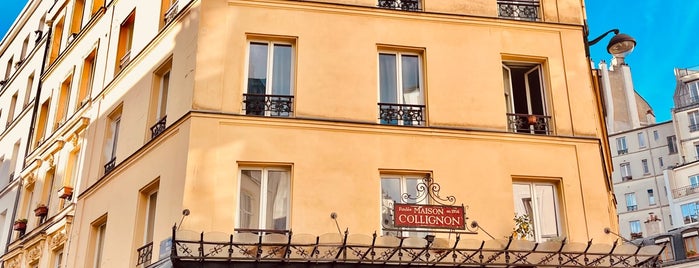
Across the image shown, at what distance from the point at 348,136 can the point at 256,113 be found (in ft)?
5.36

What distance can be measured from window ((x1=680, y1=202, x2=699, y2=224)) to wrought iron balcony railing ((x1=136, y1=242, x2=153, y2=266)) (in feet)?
191

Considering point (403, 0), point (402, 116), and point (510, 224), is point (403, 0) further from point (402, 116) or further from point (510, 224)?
point (510, 224)

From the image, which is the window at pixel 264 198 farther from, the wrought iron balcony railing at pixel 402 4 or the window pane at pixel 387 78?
the wrought iron balcony railing at pixel 402 4

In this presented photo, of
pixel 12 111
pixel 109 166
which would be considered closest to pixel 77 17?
pixel 12 111

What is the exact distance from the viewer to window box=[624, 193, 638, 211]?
69.9 meters

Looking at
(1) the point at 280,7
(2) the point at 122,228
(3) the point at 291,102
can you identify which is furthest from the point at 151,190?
(1) the point at 280,7

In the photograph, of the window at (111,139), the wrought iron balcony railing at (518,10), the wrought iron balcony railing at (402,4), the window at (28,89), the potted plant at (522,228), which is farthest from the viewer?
the window at (28,89)

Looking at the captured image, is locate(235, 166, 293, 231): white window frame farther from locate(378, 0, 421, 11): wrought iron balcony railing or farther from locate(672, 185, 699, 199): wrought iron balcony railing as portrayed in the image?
locate(672, 185, 699, 199): wrought iron balcony railing

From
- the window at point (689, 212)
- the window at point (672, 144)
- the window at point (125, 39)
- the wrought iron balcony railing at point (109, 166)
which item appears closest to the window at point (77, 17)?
the window at point (125, 39)

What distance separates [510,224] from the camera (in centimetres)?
1252

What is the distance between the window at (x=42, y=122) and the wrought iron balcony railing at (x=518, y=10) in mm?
13808

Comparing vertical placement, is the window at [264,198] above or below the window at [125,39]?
below

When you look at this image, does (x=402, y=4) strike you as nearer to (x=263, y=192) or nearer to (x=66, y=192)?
(x=263, y=192)

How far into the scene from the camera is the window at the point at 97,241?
14932 millimetres
